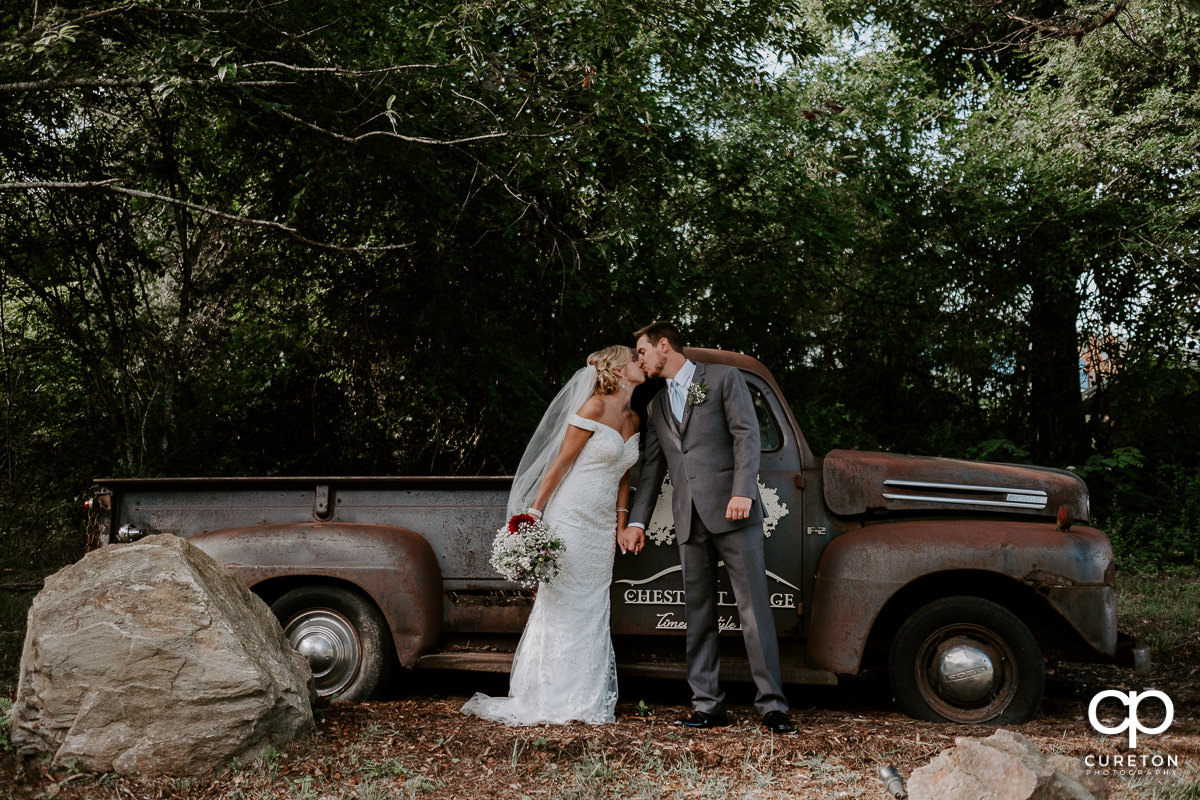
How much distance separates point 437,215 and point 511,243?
0.82 m

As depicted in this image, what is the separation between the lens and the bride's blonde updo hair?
17.3 feet

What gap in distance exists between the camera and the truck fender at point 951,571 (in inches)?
192

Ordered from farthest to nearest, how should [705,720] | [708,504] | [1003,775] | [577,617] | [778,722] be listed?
[577,617], [708,504], [705,720], [778,722], [1003,775]

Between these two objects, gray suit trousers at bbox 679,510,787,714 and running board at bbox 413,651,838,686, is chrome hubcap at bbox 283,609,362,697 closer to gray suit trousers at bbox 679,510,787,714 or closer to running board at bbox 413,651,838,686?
running board at bbox 413,651,838,686

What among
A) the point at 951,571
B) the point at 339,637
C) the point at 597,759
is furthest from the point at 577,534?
the point at 951,571

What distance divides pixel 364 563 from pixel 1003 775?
321 centimetres

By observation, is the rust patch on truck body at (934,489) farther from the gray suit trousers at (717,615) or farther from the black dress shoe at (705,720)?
the black dress shoe at (705,720)

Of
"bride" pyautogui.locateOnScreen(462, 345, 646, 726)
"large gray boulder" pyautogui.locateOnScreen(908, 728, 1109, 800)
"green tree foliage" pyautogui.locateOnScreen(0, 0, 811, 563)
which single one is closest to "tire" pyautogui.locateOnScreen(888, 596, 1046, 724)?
"large gray boulder" pyautogui.locateOnScreen(908, 728, 1109, 800)

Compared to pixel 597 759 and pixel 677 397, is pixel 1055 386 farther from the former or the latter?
pixel 597 759

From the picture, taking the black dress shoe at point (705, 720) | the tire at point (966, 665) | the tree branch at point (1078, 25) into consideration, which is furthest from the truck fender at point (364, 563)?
the tree branch at point (1078, 25)

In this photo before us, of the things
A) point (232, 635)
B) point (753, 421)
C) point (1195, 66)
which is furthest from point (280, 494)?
point (1195, 66)

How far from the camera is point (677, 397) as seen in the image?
17.1ft

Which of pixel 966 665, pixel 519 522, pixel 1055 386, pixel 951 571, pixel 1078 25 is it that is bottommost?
pixel 966 665

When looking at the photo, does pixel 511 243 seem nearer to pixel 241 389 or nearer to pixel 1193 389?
pixel 241 389
